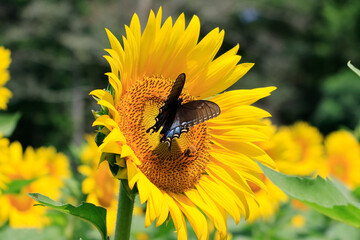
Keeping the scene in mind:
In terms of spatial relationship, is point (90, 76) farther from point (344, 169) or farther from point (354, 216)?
point (354, 216)

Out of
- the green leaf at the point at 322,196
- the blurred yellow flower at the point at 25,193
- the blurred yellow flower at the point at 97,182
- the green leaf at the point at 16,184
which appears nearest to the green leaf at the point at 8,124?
the green leaf at the point at 16,184

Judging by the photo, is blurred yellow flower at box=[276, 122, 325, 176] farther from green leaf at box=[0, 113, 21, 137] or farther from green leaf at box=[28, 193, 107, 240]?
green leaf at box=[28, 193, 107, 240]

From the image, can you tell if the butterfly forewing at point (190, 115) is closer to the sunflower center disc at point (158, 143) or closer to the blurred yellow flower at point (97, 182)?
the sunflower center disc at point (158, 143)

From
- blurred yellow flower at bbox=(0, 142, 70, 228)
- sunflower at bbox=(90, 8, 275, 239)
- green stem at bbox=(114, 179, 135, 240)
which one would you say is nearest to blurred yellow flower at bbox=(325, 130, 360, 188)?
blurred yellow flower at bbox=(0, 142, 70, 228)

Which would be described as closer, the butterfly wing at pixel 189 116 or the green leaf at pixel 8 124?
the butterfly wing at pixel 189 116

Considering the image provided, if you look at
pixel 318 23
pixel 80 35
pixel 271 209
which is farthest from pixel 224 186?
pixel 318 23

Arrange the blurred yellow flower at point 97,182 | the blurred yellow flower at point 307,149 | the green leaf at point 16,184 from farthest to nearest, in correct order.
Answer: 1. the blurred yellow flower at point 307,149
2. the blurred yellow flower at point 97,182
3. the green leaf at point 16,184

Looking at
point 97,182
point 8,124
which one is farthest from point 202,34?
point 8,124
